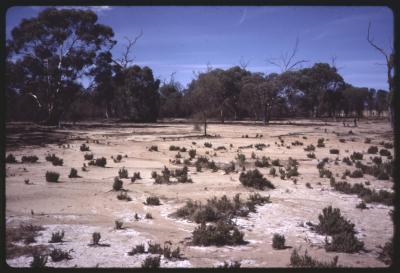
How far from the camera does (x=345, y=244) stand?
7078 mm

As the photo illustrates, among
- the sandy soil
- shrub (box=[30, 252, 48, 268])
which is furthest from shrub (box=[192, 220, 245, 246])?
shrub (box=[30, 252, 48, 268])

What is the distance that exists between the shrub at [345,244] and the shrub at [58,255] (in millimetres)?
5295

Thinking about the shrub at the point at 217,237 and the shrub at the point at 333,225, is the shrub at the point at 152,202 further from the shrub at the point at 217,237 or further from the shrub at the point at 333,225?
the shrub at the point at 333,225

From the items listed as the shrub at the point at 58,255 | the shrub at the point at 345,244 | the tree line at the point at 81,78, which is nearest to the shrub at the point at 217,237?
the shrub at the point at 345,244

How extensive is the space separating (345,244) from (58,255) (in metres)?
5.80

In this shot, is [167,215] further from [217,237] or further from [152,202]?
[217,237]

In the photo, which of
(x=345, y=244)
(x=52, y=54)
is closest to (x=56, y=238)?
(x=345, y=244)

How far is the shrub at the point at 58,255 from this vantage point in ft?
20.3

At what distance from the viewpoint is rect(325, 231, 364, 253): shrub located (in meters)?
7.00

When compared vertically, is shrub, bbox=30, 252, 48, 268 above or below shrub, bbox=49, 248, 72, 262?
above

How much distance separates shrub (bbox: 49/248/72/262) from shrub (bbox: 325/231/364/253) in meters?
5.30

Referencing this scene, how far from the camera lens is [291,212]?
9797 mm

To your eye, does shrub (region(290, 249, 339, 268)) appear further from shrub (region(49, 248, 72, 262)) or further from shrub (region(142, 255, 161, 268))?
shrub (region(49, 248, 72, 262))

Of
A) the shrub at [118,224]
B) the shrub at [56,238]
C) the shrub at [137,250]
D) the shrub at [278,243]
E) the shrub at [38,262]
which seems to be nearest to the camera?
the shrub at [38,262]
